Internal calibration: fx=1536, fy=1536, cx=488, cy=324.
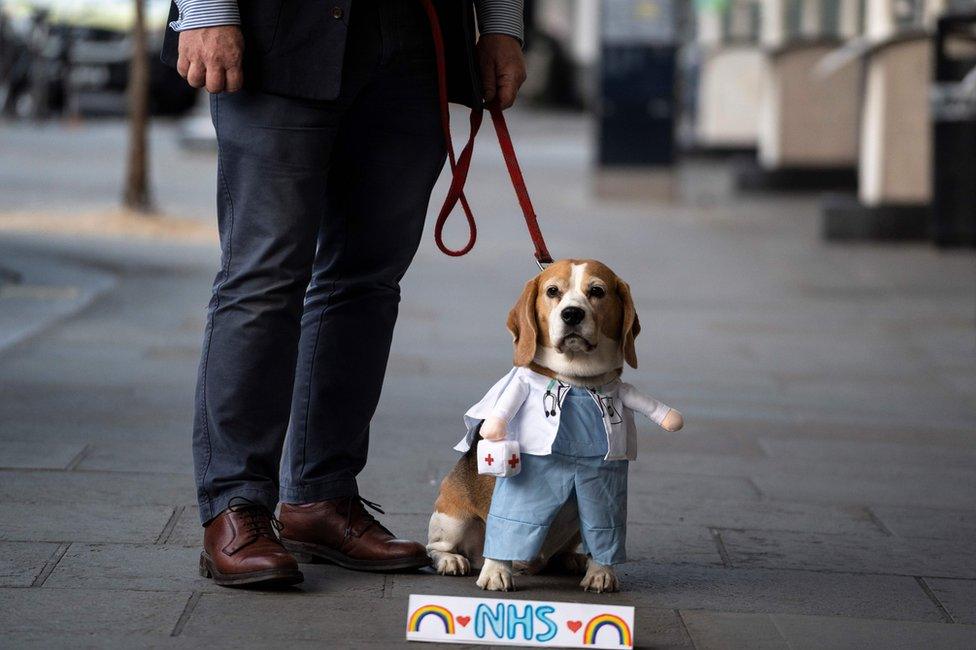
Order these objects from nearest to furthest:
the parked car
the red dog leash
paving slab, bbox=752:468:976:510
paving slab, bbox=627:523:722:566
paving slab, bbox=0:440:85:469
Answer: the red dog leash → paving slab, bbox=627:523:722:566 → paving slab, bbox=0:440:85:469 → paving slab, bbox=752:468:976:510 → the parked car

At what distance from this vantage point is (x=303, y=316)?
3.63 metres

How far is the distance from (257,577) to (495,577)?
20.1 inches

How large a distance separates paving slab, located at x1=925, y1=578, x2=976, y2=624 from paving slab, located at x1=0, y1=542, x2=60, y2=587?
2042 millimetres

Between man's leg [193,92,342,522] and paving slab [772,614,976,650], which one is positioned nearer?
Answer: paving slab [772,614,976,650]

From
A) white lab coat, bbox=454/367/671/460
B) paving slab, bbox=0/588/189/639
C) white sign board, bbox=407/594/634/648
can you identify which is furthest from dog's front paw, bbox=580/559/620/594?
paving slab, bbox=0/588/189/639

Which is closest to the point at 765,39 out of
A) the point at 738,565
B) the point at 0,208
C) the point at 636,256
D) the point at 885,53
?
the point at 885,53

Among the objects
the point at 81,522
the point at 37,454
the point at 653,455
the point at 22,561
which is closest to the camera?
the point at 22,561

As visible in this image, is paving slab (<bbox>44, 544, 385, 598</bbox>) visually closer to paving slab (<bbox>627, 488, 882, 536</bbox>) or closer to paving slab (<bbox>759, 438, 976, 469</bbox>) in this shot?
paving slab (<bbox>627, 488, 882, 536</bbox>)

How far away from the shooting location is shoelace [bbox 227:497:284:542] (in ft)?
11.0

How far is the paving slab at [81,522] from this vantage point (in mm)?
3723

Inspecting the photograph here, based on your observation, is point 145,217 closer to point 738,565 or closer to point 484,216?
point 484,216

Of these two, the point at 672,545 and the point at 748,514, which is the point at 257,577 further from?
the point at 748,514

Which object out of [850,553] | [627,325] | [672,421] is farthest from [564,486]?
[850,553]

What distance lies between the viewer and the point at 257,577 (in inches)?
129
